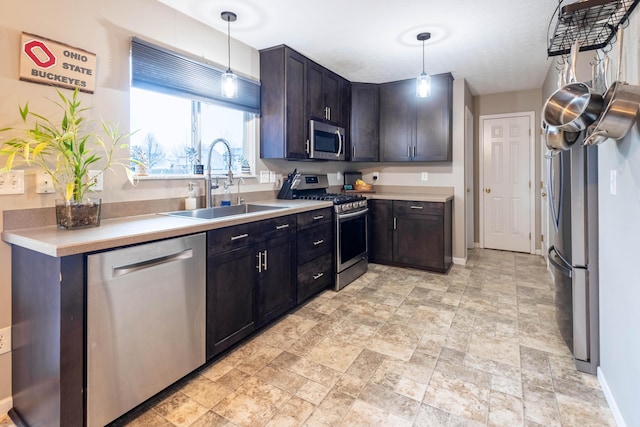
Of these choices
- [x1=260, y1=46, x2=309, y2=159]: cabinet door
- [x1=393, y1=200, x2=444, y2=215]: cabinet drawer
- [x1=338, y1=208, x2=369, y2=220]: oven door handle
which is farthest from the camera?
[x1=393, y1=200, x2=444, y2=215]: cabinet drawer

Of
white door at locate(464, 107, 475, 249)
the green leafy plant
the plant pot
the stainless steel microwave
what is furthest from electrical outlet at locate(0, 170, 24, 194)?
white door at locate(464, 107, 475, 249)

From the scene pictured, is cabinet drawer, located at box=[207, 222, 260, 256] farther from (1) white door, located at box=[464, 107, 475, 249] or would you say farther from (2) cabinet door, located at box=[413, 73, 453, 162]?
(1) white door, located at box=[464, 107, 475, 249]

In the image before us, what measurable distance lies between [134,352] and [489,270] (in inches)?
152

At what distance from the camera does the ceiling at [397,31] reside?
242 cm

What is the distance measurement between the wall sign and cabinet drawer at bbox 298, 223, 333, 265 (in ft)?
5.75

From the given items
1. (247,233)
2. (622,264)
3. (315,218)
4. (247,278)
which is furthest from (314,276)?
Answer: (622,264)

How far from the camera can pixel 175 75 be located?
7.89 ft

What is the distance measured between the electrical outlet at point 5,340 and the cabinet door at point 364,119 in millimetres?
3621

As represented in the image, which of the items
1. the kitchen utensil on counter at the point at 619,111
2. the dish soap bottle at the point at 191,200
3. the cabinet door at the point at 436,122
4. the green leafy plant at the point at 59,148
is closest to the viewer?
the kitchen utensil on counter at the point at 619,111

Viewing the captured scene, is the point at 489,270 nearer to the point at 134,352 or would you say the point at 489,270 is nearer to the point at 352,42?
the point at 352,42

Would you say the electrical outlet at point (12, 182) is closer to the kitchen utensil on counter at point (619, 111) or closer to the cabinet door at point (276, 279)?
the cabinet door at point (276, 279)

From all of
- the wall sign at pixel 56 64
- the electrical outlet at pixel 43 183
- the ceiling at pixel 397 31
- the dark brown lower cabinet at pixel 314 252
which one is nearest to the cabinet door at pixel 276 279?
the dark brown lower cabinet at pixel 314 252

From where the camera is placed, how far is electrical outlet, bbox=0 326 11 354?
1636 millimetres

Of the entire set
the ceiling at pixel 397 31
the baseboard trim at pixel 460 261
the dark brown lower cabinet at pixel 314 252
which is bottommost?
the baseboard trim at pixel 460 261
